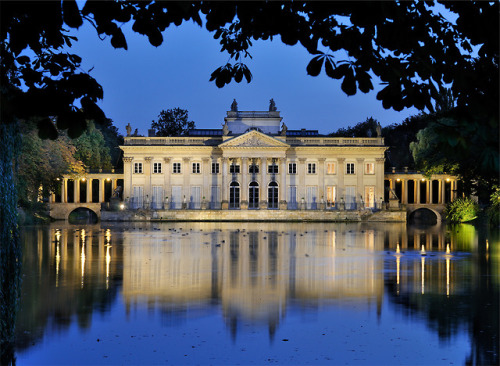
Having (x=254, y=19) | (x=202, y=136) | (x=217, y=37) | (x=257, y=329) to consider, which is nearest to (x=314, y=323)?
(x=257, y=329)

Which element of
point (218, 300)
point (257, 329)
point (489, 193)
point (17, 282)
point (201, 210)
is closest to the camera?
point (17, 282)

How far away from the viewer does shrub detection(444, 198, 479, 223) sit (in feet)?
175

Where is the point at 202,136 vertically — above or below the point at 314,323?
above

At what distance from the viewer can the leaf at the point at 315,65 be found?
5.25 meters

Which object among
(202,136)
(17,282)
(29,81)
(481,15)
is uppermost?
(202,136)

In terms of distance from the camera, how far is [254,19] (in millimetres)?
6094

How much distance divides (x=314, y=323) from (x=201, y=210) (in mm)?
48943

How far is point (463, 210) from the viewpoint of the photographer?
5362 cm

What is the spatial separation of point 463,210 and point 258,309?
44.2 metres

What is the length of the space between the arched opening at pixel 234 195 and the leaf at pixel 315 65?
59413 mm

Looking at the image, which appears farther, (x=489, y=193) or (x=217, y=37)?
(x=489, y=193)

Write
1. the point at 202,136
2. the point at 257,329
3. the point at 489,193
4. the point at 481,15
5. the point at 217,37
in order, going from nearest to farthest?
the point at 481,15 → the point at 217,37 → the point at 257,329 → the point at 489,193 → the point at 202,136

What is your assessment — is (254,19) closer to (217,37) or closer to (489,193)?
(217,37)

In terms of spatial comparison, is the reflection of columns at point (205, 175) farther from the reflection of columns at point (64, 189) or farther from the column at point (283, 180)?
the reflection of columns at point (64, 189)
